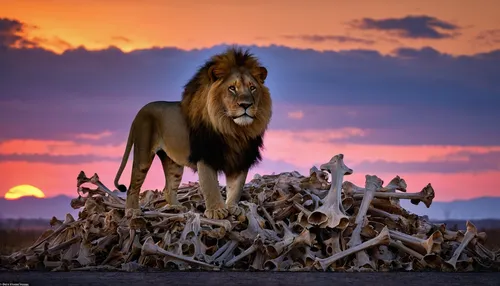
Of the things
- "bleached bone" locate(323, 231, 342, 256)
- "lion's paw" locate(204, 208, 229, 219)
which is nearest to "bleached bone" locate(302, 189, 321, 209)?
"bleached bone" locate(323, 231, 342, 256)

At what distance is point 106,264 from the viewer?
10.3m

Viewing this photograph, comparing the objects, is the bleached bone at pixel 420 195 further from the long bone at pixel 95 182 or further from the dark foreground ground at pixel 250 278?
the long bone at pixel 95 182

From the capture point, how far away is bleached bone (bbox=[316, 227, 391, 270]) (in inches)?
371

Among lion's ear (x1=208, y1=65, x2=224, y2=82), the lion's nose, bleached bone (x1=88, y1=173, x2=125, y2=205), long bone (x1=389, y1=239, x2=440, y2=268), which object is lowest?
long bone (x1=389, y1=239, x2=440, y2=268)

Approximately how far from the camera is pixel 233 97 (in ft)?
34.4

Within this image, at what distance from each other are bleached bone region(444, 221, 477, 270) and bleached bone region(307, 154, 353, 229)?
Result: 1.12 metres

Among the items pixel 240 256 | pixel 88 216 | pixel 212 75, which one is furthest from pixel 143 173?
pixel 240 256

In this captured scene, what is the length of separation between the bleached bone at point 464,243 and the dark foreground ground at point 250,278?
308 mm

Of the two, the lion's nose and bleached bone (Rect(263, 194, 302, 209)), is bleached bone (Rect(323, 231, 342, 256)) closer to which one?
bleached bone (Rect(263, 194, 302, 209))

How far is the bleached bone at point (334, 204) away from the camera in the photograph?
9.75 meters

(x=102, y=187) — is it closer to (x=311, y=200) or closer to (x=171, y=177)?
(x=171, y=177)

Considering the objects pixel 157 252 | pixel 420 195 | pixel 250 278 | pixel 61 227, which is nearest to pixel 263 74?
pixel 420 195

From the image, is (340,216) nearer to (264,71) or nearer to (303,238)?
(303,238)

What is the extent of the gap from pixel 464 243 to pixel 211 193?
268 centimetres
